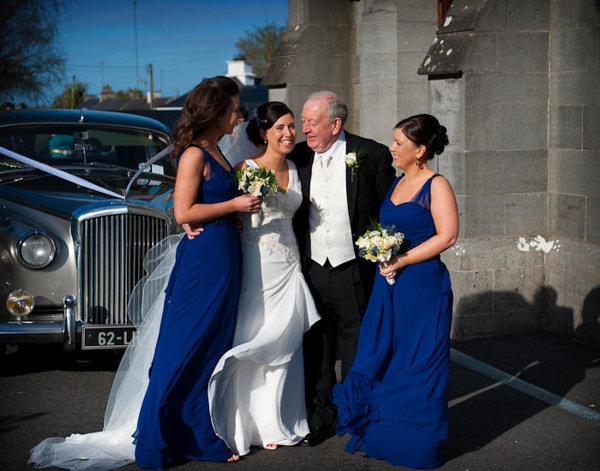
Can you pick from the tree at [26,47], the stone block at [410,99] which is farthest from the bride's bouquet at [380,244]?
the tree at [26,47]

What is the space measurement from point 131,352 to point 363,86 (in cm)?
691

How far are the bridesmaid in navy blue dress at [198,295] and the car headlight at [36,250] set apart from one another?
5.43 ft

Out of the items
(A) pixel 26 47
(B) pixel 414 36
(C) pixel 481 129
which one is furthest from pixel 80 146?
(A) pixel 26 47

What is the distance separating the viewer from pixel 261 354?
493 centimetres

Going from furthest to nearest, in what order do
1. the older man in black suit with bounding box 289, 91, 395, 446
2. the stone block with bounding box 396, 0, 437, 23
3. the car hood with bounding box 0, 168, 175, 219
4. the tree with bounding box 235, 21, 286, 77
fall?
the tree with bounding box 235, 21, 286, 77 < the stone block with bounding box 396, 0, 437, 23 < the car hood with bounding box 0, 168, 175, 219 < the older man in black suit with bounding box 289, 91, 395, 446

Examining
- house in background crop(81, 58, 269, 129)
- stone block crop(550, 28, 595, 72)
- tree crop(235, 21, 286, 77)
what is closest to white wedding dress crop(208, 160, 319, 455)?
stone block crop(550, 28, 595, 72)

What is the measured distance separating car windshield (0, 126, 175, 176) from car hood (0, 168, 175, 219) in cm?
19

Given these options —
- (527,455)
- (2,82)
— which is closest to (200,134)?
(527,455)

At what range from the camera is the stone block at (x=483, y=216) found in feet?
24.8

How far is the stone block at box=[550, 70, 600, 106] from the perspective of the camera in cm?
731

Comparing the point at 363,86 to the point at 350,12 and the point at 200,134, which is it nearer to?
the point at 350,12

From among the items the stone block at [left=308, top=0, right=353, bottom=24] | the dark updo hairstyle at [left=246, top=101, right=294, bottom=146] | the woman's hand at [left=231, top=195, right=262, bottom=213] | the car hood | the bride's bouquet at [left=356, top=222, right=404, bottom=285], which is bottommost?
the bride's bouquet at [left=356, top=222, right=404, bottom=285]

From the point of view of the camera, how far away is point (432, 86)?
7.61 m

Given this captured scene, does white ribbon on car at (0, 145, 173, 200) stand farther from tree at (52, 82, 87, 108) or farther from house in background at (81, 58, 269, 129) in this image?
tree at (52, 82, 87, 108)
